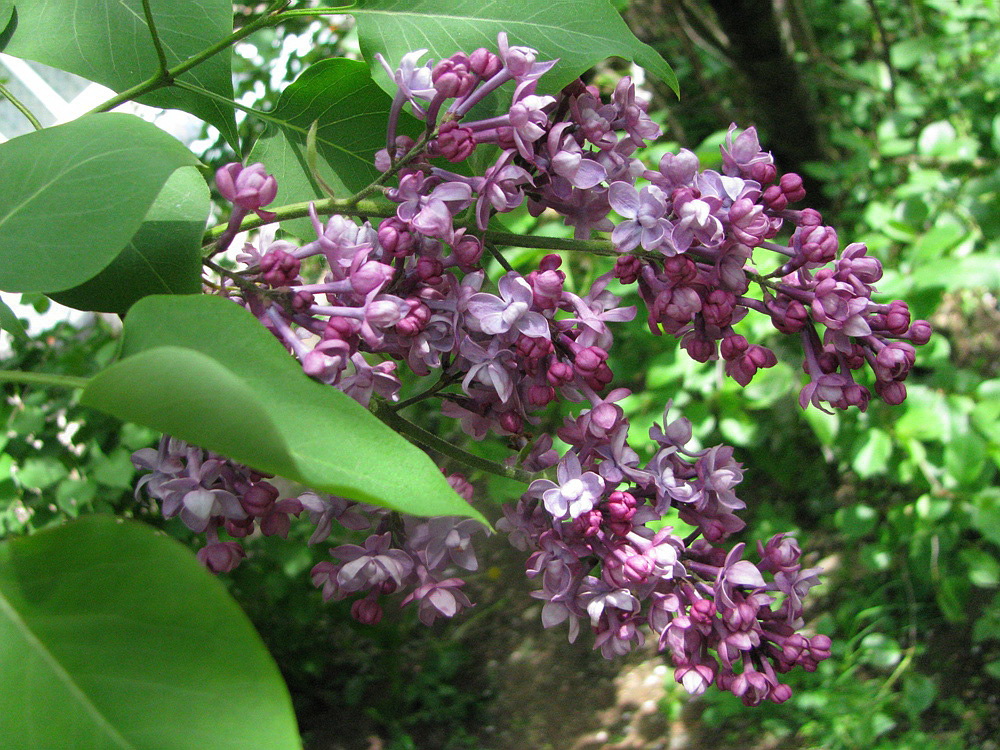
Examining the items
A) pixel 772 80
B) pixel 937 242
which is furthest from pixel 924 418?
pixel 772 80

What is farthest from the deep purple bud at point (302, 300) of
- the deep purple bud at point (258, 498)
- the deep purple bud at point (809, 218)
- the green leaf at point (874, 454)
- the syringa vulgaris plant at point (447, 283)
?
the green leaf at point (874, 454)

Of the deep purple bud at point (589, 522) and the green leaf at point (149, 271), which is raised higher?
the green leaf at point (149, 271)

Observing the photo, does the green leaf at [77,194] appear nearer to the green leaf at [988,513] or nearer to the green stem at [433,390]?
the green stem at [433,390]

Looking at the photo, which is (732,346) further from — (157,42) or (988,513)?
(988,513)

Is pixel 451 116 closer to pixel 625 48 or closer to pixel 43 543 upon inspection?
pixel 625 48

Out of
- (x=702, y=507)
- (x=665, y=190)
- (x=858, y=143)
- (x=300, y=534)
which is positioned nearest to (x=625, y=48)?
(x=665, y=190)
